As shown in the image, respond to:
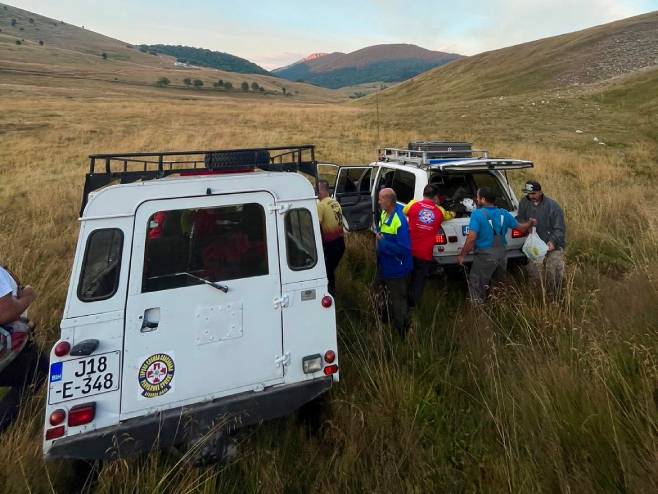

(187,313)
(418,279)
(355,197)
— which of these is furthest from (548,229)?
(187,313)

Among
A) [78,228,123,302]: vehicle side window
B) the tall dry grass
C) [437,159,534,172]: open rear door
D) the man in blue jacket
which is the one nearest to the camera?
the tall dry grass

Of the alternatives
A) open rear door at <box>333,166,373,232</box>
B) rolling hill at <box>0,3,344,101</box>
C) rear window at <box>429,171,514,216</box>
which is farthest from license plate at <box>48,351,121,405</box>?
rolling hill at <box>0,3,344,101</box>

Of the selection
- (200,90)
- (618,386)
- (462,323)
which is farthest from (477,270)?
(200,90)

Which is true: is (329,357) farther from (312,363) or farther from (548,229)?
(548,229)

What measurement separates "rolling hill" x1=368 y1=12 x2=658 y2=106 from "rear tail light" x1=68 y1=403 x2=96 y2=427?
42.7m

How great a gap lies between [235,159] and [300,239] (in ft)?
2.89

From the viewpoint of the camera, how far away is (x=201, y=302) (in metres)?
2.51

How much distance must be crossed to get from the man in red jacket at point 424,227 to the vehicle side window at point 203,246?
2.25 metres

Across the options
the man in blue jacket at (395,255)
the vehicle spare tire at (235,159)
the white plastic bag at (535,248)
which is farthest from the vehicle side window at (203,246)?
the white plastic bag at (535,248)

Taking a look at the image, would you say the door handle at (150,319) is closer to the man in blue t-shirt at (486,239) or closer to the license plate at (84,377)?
the license plate at (84,377)

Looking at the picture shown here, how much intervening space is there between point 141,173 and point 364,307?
9.83 feet

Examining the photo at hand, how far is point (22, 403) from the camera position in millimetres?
2920

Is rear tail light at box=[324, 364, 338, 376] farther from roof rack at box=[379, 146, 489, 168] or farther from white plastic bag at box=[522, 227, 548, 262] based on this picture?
roof rack at box=[379, 146, 489, 168]

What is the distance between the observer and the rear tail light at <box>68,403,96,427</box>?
Answer: 220 centimetres
